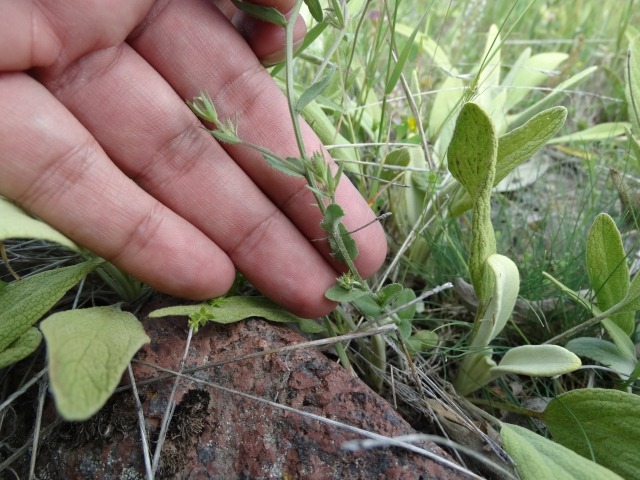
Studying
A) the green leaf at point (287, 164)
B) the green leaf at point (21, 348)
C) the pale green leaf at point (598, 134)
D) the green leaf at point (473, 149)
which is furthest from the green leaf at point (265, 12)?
the pale green leaf at point (598, 134)

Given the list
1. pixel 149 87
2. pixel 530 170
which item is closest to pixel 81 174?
pixel 149 87

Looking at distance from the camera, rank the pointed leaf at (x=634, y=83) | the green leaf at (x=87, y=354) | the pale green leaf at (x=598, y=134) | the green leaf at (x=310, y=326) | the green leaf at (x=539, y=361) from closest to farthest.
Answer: the green leaf at (x=87, y=354) → the green leaf at (x=539, y=361) → the green leaf at (x=310, y=326) → the pointed leaf at (x=634, y=83) → the pale green leaf at (x=598, y=134)

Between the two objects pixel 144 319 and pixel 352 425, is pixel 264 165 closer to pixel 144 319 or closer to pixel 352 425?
pixel 144 319

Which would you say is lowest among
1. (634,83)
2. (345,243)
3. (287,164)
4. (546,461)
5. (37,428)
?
(37,428)

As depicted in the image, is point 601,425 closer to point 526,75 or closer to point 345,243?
point 345,243

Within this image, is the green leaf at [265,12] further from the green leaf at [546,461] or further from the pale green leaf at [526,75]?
the pale green leaf at [526,75]

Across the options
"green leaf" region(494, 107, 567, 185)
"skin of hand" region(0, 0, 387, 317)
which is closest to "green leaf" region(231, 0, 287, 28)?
"skin of hand" region(0, 0, 387, 317)

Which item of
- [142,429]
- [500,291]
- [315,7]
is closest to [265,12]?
[315,7]
